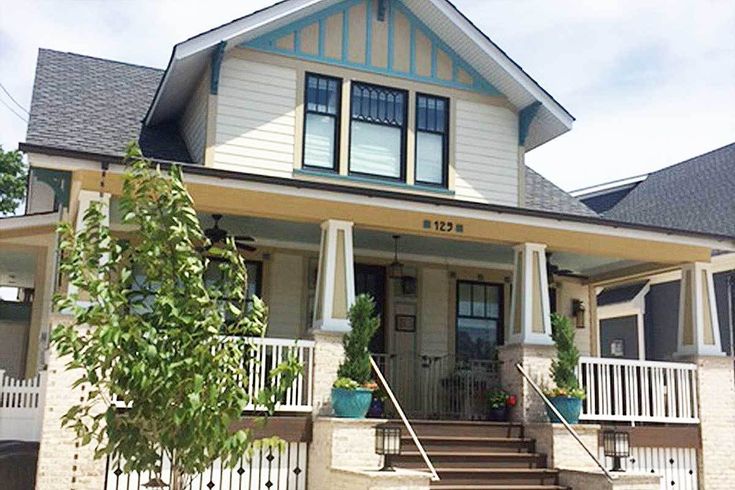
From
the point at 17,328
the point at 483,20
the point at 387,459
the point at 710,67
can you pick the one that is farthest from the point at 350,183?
the point at 17,328

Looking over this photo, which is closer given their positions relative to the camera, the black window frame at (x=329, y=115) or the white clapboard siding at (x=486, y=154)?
the black window frame at (x=329, y=115)

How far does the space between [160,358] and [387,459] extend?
4541mm

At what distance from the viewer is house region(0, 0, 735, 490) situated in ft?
39.2

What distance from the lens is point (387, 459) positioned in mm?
10719

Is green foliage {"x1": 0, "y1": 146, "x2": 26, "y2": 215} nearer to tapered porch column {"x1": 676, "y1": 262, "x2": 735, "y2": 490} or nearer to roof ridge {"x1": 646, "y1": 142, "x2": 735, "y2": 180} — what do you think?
roof ridge {"x1": 646, "y1": 142, "x2": 735, "y2": 180}

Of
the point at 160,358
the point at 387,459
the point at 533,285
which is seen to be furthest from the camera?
the point at 533,285

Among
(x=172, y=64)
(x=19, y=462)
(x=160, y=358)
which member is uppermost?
(x=172, y=64)

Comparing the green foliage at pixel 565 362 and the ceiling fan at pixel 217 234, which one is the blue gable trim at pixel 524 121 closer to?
the green foliage at pixel 565 362

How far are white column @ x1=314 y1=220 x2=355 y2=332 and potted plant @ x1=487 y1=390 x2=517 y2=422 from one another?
2737mm

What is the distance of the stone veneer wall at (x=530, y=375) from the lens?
43.2ft

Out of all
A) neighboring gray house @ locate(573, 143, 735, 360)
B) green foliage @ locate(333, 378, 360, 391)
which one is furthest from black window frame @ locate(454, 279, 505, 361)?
green foliage @ locate(333, 378, 360, 391)

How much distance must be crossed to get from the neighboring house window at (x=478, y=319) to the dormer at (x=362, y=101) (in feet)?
6.83

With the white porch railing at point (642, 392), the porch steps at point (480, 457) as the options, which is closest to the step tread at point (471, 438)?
the porch steps at point (480, 457)

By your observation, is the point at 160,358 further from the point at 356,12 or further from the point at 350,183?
the point at 356,12
